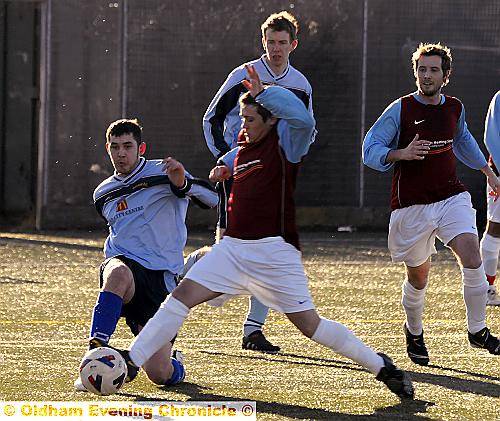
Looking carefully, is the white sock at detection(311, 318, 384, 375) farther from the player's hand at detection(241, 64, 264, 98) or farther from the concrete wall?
the concrete wall

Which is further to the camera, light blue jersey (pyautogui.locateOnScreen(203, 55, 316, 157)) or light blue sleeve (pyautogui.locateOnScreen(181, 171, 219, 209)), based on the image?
light blue jersey (pyautogui.locateOnScreen(203, 55, 316, 157))

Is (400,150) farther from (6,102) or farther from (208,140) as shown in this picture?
(6,102)

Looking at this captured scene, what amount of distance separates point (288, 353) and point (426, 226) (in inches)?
45.5

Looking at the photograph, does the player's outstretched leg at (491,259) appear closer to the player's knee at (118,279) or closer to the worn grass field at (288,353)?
the worn grass field at (288,353)

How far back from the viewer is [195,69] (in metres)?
18.7

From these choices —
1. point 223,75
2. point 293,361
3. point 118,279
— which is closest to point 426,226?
point 293,361

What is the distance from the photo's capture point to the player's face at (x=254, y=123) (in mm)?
6285

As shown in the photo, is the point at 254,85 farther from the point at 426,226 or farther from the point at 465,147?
the point at 465,147

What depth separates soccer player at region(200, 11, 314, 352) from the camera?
831 centimetres

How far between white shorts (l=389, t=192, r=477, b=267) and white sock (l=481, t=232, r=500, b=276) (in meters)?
3.00

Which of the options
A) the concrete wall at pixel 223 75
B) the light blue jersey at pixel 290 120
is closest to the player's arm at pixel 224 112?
the light blue jersey at pixel 290 120

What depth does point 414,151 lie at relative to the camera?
748cm

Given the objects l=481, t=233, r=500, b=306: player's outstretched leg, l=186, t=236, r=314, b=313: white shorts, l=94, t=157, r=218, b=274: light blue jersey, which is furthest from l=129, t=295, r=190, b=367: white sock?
l=481, t=233, r=500, b=306: player's outstretched leg

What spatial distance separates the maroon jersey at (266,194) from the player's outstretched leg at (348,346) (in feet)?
1.23
